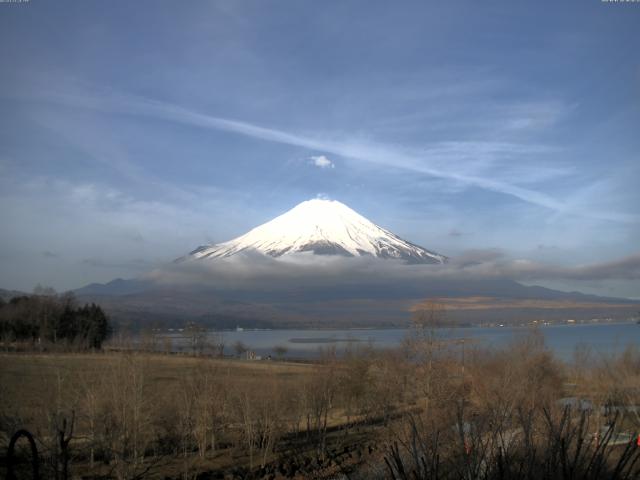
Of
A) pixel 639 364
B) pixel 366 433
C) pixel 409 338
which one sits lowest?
pixel 366 433

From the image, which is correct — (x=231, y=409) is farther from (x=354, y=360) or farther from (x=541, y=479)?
(x=541, y=479)

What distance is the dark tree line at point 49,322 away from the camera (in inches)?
2625

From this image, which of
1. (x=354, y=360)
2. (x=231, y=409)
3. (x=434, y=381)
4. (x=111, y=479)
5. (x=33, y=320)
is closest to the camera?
(x=111, y=479)

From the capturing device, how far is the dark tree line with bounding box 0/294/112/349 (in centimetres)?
6669

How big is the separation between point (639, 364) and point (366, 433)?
2015 centimetres

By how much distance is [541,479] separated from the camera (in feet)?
17.5

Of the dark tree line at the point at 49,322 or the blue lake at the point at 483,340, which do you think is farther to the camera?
the dark tree line at the point at 49,322

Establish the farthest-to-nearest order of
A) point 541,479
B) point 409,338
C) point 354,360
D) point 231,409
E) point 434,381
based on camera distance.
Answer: point 354,360, point 409,338, point 434,381, point 231,409, point 541,479

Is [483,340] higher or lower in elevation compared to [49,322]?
lower

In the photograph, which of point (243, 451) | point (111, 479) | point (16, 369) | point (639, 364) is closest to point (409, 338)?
point (243, 451)

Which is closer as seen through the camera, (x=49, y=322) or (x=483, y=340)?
(x=483, y=340)

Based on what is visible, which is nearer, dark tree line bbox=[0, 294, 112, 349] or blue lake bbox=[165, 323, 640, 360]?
blue lake bbox=[165, 323, 640, 360]

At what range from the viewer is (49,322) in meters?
69.5

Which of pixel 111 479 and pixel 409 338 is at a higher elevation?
pixel 409 338
